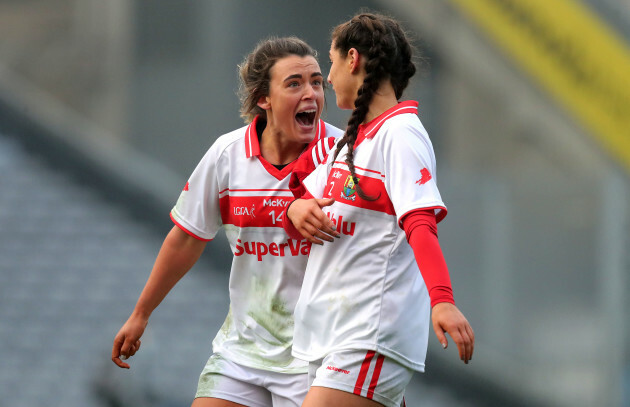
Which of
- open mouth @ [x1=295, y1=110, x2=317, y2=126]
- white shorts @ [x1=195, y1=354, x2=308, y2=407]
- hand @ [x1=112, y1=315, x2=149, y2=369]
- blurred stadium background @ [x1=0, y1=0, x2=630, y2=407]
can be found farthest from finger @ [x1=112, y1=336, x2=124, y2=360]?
blurred stadium background @ [x1=0, y1=0, x2=630, y2=407]

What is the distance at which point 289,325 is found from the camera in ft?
10.3

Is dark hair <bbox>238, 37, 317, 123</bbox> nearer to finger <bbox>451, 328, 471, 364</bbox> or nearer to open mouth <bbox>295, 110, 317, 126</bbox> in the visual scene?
open mouth <bbox>295, 110, 317, 126</bbox>

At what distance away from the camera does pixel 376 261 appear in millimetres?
2537

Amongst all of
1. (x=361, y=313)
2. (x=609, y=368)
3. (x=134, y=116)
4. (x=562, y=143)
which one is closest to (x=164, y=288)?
(x=361, y=313)

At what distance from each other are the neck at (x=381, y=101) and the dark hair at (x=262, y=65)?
0.56m

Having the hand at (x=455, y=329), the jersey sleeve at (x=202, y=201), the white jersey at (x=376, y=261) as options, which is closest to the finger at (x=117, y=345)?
the jersey sleeve at (x=202, y=201)

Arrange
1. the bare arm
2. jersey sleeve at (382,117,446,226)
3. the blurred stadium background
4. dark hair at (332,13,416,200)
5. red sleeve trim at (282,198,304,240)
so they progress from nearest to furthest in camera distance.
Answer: jersey sleeve at (382,117,446,226), dark hair at (332,13,416,200), red sleeve trim at (282,198,304,240), the bare arm, the blurred stadium background

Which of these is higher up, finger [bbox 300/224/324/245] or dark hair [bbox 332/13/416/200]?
dark hair [bbox 332/13/416/200]

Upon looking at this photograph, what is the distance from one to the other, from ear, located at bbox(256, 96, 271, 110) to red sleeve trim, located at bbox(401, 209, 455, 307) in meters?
1.02

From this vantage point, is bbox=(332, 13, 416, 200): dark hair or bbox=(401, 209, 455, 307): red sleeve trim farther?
bbox=(332, 13, 416, 200): dark hair

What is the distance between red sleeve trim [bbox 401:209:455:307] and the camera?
226 centimetres

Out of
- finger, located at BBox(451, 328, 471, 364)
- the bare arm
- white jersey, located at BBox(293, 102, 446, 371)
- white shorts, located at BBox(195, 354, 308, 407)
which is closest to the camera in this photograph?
finger, located at BBox(451, 328, 471, 364)

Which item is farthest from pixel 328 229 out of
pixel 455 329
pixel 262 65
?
pixel 262 65

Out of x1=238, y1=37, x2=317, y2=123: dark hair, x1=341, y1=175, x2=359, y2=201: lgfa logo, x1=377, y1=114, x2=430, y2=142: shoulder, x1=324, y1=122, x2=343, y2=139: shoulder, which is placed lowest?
x1=341, y1=175, x2=359, y2=201: lgfa logo
